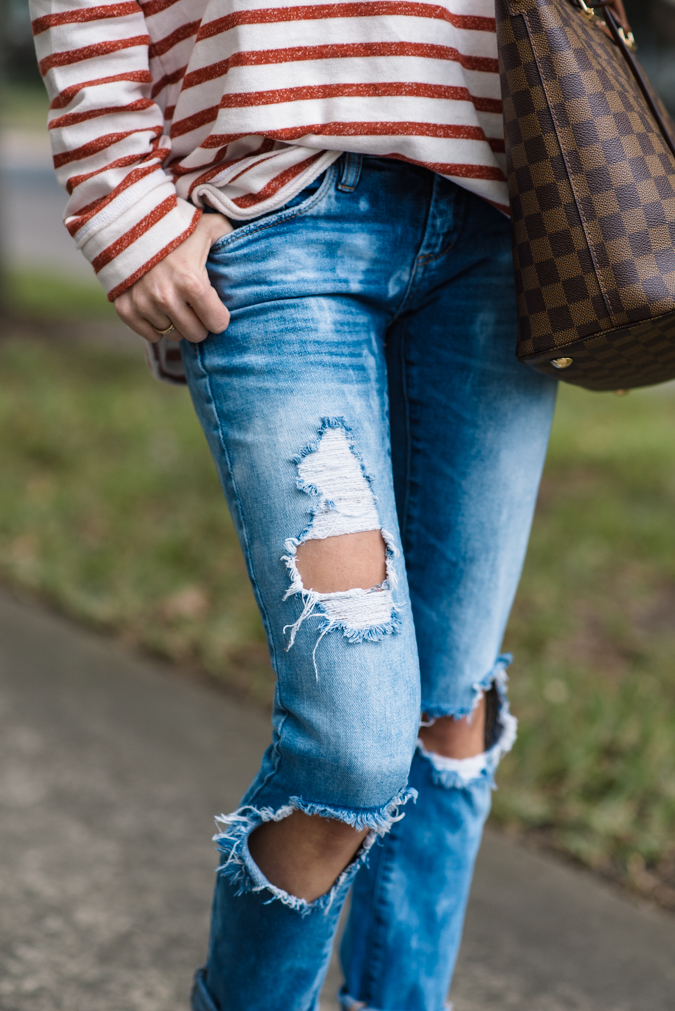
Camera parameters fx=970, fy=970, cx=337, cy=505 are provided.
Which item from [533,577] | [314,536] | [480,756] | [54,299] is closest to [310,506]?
[314,536]

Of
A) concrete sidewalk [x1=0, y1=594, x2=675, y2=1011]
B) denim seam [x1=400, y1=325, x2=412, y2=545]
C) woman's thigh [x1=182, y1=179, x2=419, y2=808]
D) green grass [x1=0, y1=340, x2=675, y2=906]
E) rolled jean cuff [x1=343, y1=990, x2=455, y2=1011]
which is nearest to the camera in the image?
woman's thigh [x1=182, y1=179, x2=419, y2=808]

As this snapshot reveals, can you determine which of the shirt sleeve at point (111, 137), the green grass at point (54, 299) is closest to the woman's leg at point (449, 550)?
the shirt sleeve at point (111, 137)

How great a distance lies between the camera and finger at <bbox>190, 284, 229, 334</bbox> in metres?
1.02

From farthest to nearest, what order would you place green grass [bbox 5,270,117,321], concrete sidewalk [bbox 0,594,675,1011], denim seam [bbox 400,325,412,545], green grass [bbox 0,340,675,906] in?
green grass [bbox 5,270,117,321]
green grass [bbox 0,340,675,906]
concrete sidewalk [bbox 0,594,675,1011]
denim seam [bbox 400,325,412,545]

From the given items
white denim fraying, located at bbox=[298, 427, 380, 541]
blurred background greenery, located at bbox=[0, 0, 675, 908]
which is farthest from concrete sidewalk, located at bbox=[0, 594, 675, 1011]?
white denim fraying, located at bbox=[298, 427, 380, 541]

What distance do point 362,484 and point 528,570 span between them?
2.20 m

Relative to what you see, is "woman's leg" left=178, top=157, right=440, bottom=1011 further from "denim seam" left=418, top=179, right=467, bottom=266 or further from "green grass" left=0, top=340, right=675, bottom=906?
"green grass" left=0, top=340, right=675, bottom=906

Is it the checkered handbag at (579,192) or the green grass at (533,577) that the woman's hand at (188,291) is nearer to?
the checkered handbag at (579,192)

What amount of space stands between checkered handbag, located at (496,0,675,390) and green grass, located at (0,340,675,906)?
1.33 m

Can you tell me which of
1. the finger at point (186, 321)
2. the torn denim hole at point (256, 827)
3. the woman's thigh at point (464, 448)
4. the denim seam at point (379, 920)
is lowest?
the denim seam at point (379, 920)

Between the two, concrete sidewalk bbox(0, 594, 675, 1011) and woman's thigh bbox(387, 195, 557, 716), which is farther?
concrete sidewalk bbox(0, 594, 675, 1011)

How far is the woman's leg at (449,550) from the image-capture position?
1.19m

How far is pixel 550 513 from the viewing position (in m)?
3.66

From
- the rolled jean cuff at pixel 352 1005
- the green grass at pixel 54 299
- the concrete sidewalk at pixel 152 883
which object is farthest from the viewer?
the green grass at pixel 54 299
